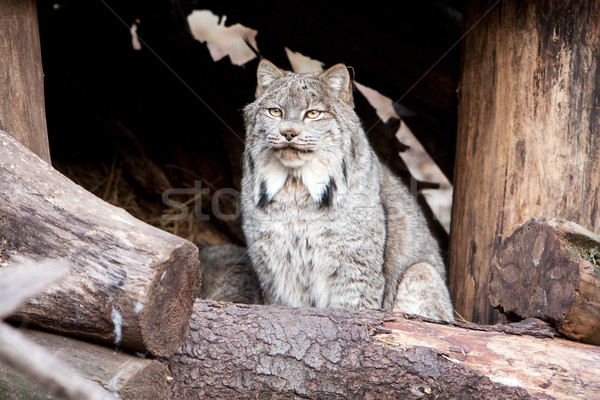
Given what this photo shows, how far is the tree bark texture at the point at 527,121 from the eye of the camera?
4000 millimetres

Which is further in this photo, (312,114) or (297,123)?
(312,114)

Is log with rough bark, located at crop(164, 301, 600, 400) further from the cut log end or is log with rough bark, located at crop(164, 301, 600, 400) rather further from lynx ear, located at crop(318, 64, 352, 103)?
lynx ear, located at crop(318, 64, 352, 103)

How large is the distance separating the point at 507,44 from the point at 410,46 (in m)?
1.56

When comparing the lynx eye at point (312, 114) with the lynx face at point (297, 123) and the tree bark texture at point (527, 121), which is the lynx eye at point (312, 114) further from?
the tree bark texture at point (527, 121)

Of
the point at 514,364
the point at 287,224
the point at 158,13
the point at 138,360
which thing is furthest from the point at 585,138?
the point at 158,13

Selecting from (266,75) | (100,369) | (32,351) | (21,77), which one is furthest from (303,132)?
(32,351)

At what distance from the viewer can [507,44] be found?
4215mm

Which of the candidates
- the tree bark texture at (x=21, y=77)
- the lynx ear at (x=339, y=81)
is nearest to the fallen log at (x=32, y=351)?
the tree bark texture at (x=21, y=77)

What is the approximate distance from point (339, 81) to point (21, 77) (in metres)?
2.02

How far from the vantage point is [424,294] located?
4.56m

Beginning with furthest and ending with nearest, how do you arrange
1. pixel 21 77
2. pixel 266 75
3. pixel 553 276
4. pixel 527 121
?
pixel 266 75 < pixel 527 121 < pixel 21 77 < pixel 553 276

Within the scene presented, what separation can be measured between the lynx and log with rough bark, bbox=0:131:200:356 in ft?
5.56

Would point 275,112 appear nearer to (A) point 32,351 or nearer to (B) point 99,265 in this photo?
(B) point 99,265

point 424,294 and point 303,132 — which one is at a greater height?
point 303,132
